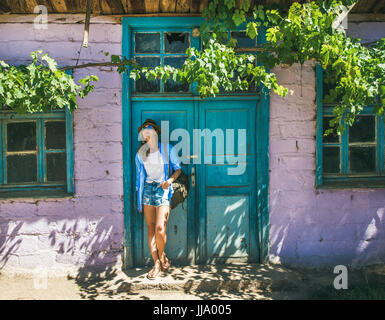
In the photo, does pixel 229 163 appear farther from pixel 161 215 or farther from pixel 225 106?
pixel 161 215

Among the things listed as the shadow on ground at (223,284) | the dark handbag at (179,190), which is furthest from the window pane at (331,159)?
the dark handbag at (179,190)

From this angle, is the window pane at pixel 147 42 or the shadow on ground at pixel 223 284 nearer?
the shadow on ground at pixel 223 284

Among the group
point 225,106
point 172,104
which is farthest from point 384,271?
point 172,104

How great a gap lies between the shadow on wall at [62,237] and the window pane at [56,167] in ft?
1.10

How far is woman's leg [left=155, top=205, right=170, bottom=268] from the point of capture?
4.24 metres

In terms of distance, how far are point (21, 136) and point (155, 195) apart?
1933mm

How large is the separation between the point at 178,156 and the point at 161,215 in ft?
2.71

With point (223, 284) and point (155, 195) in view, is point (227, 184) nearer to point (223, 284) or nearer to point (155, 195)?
point (155, 195)

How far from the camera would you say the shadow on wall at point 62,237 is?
4.41m

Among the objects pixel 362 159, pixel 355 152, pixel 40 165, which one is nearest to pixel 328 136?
pixel 355 152

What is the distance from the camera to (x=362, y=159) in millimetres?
4852

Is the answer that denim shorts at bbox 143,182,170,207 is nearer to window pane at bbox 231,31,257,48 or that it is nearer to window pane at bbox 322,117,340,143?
window pane at bbox 231,31,257,48

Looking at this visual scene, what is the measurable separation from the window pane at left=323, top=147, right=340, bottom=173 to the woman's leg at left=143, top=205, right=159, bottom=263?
239 cm

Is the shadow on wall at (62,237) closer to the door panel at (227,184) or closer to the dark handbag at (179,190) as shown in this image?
the dark handbag at (179,190)
